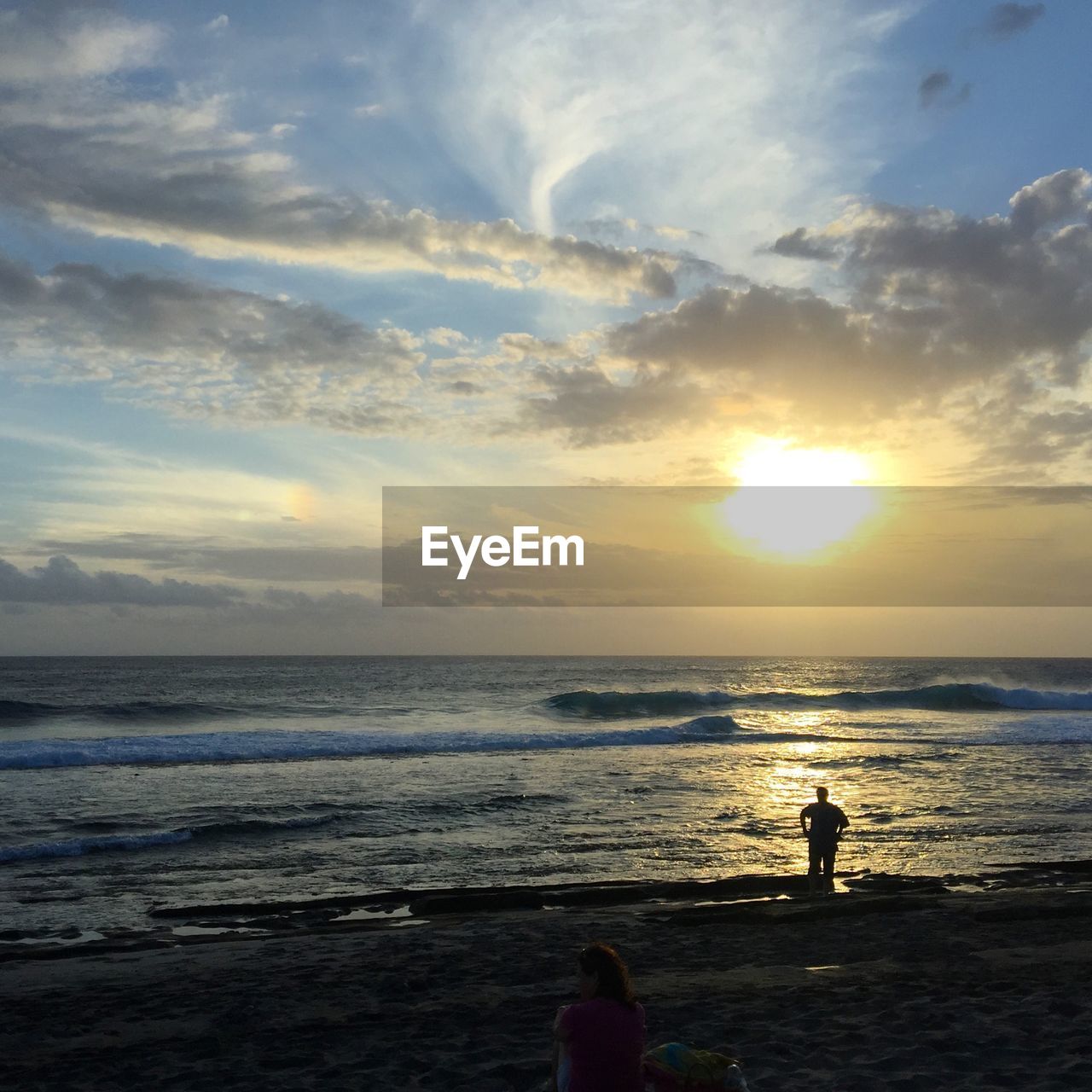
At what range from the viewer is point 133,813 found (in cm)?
2245

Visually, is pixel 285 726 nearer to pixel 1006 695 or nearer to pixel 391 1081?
pixel 391 1081

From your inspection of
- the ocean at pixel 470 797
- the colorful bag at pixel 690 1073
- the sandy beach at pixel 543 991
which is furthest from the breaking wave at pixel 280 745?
the colorful bag at pixel 690 1073

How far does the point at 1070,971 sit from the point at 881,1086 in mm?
4399

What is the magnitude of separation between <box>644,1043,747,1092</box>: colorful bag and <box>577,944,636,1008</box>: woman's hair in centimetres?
45

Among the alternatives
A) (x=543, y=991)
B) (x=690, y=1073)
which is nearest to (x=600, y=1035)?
(x=690, y=1073)

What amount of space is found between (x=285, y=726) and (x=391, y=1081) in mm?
42818

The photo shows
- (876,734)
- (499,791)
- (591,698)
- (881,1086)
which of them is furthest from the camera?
(591,698)

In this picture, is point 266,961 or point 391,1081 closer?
point 391,1081

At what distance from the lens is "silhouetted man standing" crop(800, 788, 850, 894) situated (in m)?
14.9

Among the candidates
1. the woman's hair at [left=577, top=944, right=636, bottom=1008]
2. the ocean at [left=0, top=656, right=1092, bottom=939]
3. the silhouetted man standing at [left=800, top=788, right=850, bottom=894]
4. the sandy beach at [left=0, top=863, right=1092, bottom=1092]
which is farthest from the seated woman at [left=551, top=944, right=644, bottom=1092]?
the silhouetted man standing at [left=800, top=788, right=850, bottom=894]

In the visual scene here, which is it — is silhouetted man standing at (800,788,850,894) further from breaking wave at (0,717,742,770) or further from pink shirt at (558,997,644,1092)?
breaking wave at (0,717,742,770)

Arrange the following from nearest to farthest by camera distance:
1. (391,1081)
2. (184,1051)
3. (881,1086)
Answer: (881,1086) → (391,1081) → (184,1051)

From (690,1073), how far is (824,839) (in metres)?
10.2

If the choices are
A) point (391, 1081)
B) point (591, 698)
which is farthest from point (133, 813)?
point (591, 698)
